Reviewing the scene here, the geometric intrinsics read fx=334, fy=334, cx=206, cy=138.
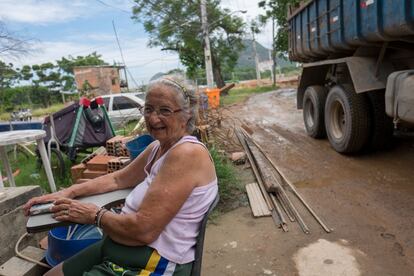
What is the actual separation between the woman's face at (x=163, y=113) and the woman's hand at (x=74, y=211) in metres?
0.49

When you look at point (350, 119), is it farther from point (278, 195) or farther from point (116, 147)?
point (116, 147)

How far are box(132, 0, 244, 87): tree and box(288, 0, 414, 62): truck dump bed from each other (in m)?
16.6

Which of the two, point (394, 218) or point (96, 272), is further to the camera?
point (394, 218)

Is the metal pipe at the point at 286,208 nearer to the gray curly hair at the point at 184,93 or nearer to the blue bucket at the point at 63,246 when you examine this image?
the blue bucket at the point at 63,246

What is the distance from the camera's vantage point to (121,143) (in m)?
5.05

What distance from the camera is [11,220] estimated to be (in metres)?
2.42

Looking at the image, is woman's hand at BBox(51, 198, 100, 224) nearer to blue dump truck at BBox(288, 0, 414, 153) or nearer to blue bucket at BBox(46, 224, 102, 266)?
blue bucket at BBox(46, 224, 102, 266)

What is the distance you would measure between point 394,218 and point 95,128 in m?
4.47

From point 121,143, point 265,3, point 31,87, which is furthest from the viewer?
point 31,87

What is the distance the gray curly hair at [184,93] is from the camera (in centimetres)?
169

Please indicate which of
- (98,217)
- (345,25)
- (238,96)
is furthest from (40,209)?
(238,96)

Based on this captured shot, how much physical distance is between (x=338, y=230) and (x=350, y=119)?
2.28 meters

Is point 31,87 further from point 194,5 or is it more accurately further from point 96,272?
point 96,272

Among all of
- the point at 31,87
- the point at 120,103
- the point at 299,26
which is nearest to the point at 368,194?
the point at 299,26
